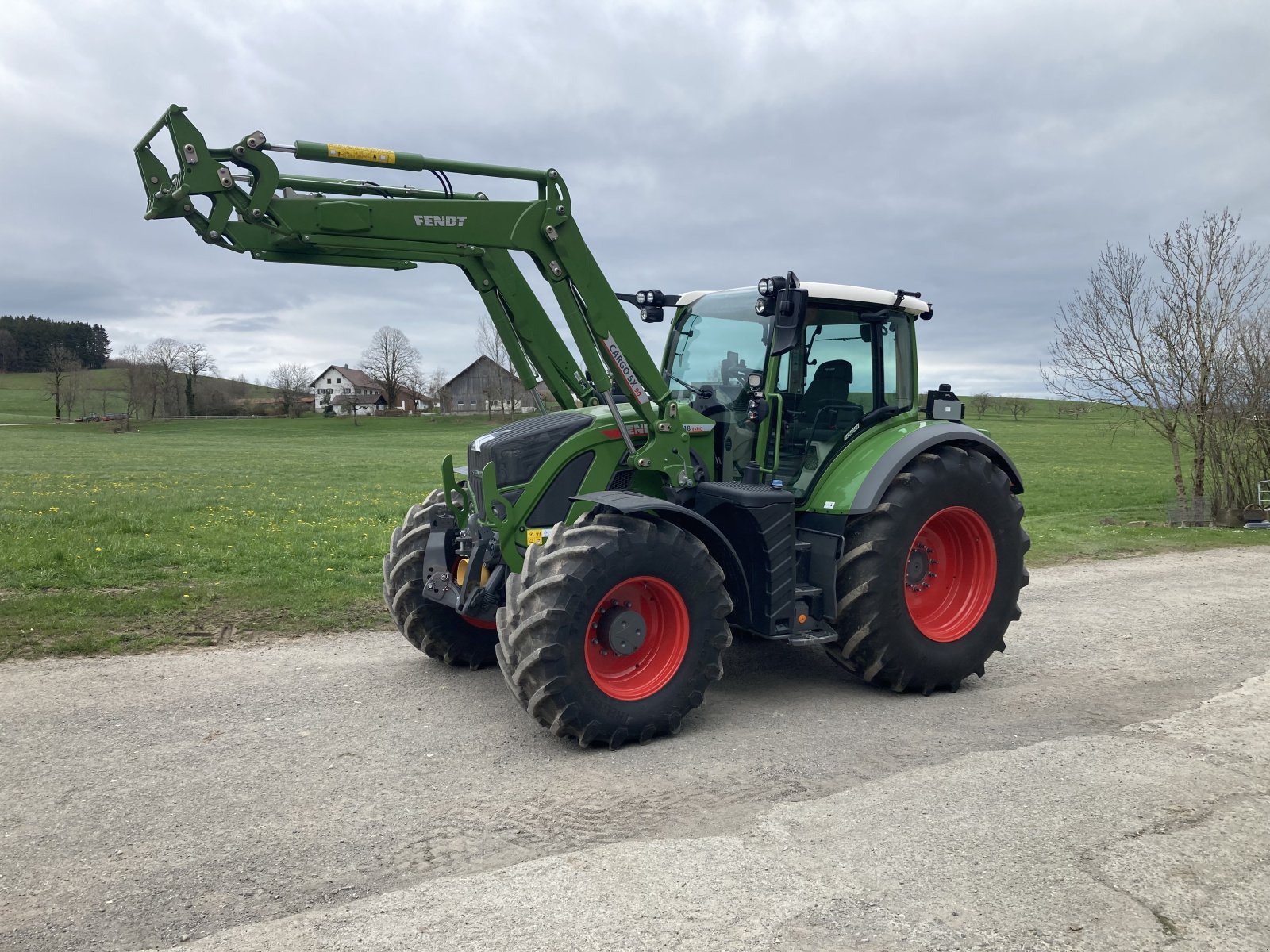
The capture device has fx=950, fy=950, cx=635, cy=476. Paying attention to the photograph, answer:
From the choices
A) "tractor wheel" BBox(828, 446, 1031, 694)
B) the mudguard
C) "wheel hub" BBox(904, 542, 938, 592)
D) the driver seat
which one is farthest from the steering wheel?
the mudguard

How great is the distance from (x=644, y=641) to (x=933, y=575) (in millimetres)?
2416

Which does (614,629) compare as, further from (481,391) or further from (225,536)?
(481,391)

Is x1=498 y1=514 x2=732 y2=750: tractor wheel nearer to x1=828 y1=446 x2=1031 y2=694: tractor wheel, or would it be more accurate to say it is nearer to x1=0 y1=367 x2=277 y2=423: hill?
x1=828 y1=446 x2=1031 y2=694: tractor wheel

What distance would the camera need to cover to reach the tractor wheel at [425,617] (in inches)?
256

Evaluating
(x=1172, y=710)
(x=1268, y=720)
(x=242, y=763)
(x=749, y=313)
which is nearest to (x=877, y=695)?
(x=1172, y=710)

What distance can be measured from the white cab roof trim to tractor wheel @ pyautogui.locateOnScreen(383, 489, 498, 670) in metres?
2.40

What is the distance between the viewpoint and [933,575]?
21.9 ft

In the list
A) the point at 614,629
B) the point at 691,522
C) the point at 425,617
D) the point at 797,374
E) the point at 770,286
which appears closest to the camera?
the point at 614,629

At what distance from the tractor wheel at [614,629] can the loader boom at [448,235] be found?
0.84 m

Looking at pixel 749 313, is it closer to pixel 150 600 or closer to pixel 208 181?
pixel 208 181

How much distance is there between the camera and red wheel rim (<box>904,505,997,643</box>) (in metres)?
6.50

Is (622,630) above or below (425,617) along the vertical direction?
above

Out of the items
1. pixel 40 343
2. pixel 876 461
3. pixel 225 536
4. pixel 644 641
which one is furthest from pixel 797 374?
pixel 40 343

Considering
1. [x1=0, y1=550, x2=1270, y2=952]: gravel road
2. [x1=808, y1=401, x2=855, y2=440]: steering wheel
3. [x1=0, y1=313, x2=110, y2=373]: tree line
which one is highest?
[x1=0, y1=313, x2=110, y2=373]: tree line
